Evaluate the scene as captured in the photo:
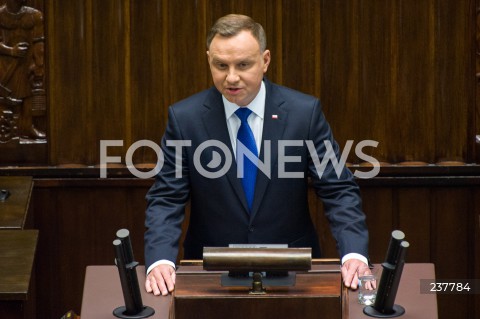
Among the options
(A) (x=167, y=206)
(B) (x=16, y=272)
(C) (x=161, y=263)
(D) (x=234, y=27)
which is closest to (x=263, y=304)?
(C) (x=161, y=263)

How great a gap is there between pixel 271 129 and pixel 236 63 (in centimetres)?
32

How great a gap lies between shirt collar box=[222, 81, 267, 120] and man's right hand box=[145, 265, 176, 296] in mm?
748

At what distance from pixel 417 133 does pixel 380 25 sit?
50 cm

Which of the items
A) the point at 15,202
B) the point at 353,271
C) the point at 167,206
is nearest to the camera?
the point at 353,271

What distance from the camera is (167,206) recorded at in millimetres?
3084

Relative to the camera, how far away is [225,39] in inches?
116

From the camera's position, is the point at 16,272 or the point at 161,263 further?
the point at 16,272

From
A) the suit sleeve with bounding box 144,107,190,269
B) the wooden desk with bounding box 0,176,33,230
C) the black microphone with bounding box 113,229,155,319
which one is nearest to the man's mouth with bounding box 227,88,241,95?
the suit sleeve with bounding box 144,107,190,269

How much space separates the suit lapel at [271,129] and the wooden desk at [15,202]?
121 cm

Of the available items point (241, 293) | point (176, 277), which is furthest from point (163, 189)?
point (241, 293)

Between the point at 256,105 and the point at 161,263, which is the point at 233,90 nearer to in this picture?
the point at 256,105

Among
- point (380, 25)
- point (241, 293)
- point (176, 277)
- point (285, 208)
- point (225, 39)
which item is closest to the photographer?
point (241, 293)

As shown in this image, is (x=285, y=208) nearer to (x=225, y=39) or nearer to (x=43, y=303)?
(x=225, y=39)

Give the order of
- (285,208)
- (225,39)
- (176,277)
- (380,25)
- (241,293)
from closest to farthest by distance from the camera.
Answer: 1. (241,293)
2. (176,277)
3. (225,39)
4. (285,208)
5. (380,25)
